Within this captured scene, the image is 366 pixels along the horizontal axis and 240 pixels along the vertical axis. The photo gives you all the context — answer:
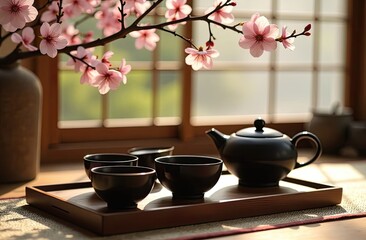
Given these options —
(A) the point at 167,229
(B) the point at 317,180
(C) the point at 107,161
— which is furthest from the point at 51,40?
(B) the point at 317,180

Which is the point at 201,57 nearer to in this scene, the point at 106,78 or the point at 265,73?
the point at 106,78

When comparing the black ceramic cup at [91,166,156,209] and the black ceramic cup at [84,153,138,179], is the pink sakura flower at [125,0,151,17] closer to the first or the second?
the black ceramic cup at [84,153,138,179]

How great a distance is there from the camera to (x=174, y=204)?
174cm

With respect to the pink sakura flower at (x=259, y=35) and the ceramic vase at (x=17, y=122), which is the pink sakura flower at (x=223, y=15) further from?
the ceramic vase at (x=17, y=122)

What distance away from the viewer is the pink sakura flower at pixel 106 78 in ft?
6.05

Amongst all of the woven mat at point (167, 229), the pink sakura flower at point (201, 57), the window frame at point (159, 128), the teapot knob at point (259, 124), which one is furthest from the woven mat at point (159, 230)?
the window frame at point (159, 128)

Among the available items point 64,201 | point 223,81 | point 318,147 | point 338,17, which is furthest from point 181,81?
point 64,201

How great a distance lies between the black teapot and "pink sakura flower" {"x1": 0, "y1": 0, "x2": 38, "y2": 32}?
23.6 inches

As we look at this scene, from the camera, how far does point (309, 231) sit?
171cm

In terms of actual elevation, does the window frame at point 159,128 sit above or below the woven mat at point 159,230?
above

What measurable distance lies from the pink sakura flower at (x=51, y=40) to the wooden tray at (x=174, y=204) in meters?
0.34

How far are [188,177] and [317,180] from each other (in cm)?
90

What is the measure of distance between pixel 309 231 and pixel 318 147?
0.36 meters

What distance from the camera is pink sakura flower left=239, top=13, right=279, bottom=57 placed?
5.78ft
